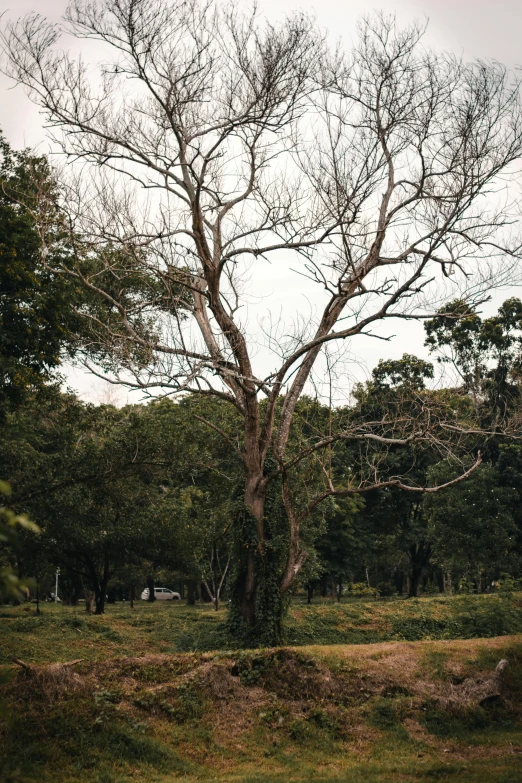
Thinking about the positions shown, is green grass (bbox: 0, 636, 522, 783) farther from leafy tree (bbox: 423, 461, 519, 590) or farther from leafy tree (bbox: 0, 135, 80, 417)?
leafy tree (bbox: 423, 461, 519, 590)

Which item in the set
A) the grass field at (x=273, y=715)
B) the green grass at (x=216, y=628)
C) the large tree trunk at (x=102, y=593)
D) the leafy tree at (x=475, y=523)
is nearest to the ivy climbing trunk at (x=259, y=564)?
the green grass at (x=216, y=628)

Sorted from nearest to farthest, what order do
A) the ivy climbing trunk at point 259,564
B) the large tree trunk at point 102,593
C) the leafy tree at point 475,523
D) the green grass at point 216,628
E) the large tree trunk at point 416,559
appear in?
the green grass at point 216,628 < the ivy climbing trunk at point 259,564 < the large tree trunk at point 102,593 < the leafy tree at point 475,523 < the large tree trunk at point 416,559

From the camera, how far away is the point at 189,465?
20.2 metres

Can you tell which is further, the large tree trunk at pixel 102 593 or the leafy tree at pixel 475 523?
the leafy tree at pixel 475 523

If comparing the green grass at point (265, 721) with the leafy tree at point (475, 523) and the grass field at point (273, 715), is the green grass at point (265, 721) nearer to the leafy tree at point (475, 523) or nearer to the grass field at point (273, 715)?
the grass field at point (273, 715)

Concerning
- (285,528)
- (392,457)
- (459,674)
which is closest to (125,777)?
(459,674)

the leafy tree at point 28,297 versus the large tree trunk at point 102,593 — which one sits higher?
the leafy tree at point 28,297

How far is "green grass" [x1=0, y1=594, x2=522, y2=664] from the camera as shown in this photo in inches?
603

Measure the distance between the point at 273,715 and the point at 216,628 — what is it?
6.54m

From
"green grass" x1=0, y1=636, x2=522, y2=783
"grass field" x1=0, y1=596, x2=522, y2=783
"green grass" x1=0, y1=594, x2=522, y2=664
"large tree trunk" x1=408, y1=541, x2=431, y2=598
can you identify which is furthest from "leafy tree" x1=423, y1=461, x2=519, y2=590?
"green grass" x1=0, y1=636, x2=522, y2=783

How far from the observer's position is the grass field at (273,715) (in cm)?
883

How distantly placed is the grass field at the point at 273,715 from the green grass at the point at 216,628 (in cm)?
73

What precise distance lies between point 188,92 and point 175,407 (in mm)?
17848

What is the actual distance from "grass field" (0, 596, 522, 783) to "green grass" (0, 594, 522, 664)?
73cm
